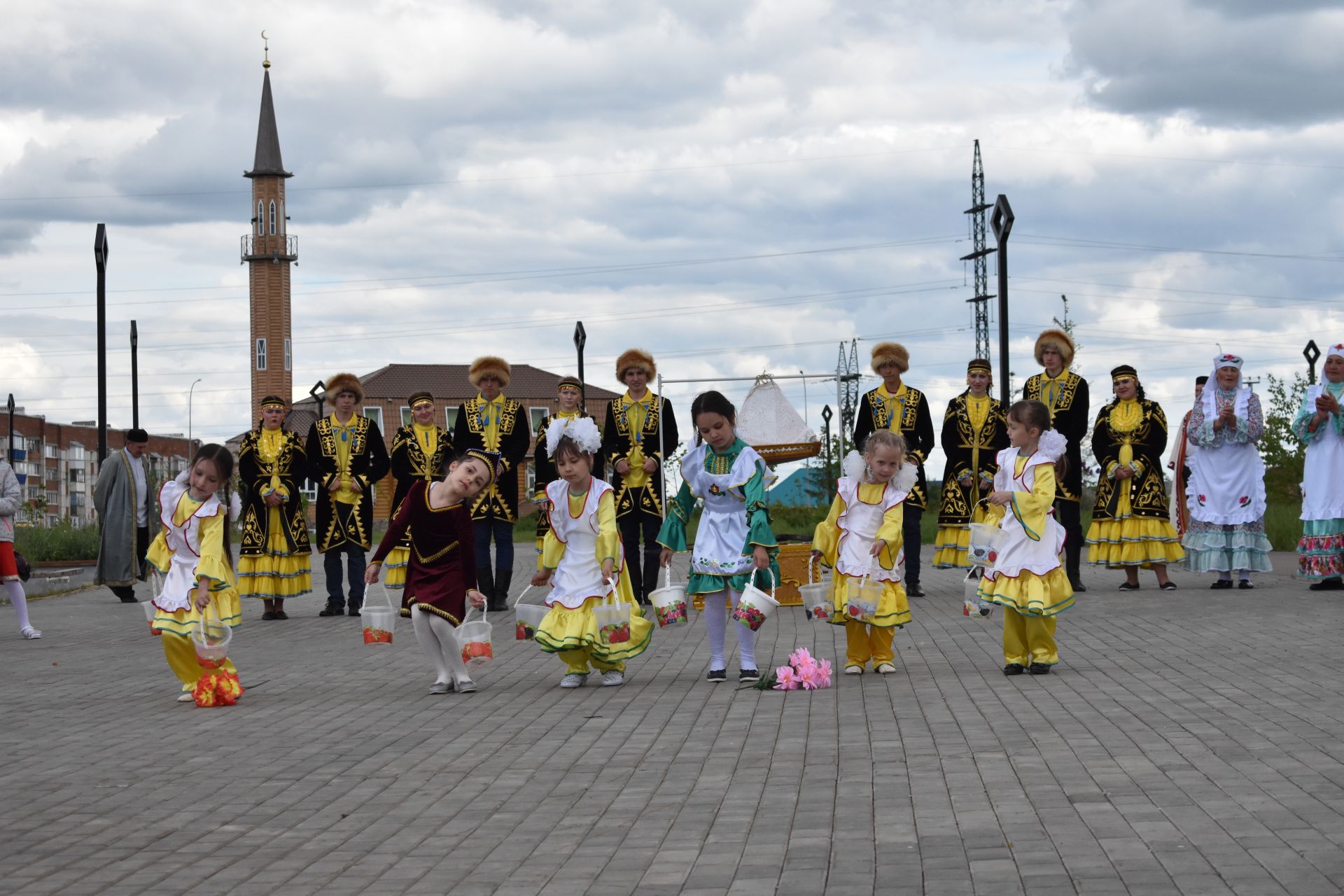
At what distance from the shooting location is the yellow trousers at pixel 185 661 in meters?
9.98

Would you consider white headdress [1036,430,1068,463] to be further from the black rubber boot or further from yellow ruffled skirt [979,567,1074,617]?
the black rubber boot

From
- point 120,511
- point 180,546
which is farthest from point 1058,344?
point 120,511

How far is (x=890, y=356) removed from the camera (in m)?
16.2

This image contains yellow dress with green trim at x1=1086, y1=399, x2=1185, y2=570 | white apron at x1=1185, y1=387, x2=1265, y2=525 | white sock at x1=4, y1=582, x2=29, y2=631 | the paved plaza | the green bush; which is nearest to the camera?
the paved plaza

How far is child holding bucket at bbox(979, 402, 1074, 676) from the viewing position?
33.3ft

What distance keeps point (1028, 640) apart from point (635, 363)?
5881mm

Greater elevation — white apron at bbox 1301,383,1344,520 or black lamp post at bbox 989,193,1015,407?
black lamp post at bbox 989,193,1015,407

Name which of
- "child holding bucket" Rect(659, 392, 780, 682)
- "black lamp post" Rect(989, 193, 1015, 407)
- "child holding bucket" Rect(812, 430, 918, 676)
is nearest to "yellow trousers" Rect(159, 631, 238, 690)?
"child holding bucket" Rect(659, 392, 780, 682)

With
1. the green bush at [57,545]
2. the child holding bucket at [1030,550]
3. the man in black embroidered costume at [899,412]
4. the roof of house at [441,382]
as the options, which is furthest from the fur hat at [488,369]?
the roof of house at [441,382]

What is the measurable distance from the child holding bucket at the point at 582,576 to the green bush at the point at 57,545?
909 inches

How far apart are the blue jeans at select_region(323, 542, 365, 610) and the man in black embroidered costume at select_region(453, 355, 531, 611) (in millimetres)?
1240

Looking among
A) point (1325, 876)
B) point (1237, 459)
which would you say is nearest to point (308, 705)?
point (1325, 876)

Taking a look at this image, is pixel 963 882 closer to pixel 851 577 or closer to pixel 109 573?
pixel 851 577

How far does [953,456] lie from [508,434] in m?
4.39
